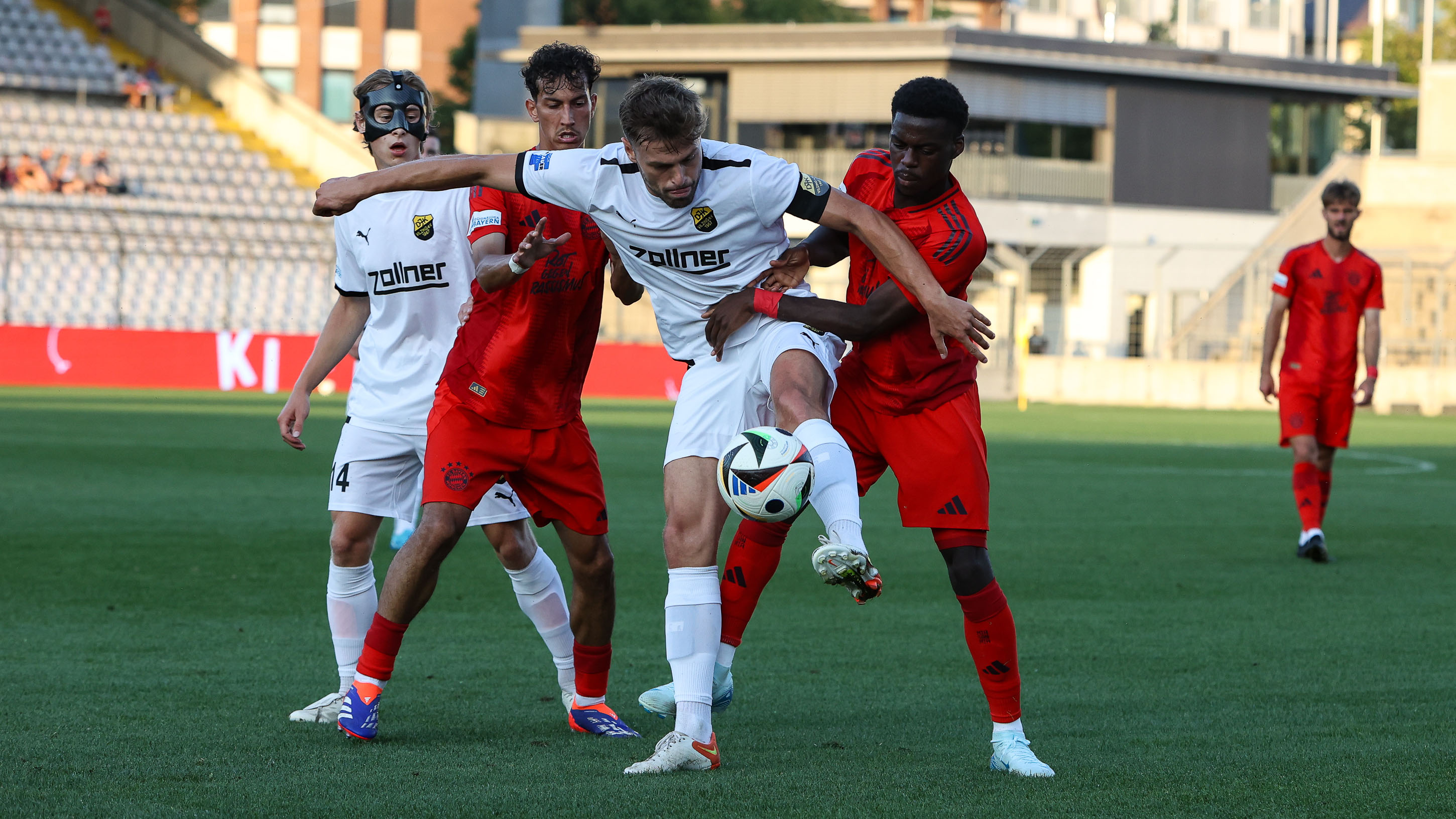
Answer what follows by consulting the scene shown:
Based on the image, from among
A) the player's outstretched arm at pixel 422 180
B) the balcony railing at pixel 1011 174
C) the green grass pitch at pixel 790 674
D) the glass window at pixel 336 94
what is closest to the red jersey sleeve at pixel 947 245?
the player's outstretched arm at pixel 422 180

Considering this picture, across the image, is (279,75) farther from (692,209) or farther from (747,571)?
(692,209)

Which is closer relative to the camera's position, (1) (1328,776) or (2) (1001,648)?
(1) (1328,776)

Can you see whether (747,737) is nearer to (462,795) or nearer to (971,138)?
(462,795)

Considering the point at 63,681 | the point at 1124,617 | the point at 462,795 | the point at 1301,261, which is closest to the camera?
the point at 462,795

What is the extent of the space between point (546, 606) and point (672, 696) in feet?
2.19

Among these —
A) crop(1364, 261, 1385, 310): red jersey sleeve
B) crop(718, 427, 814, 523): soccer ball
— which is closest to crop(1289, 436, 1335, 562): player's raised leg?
crop(1364, 261, 1385, 310): red jersey sleeve

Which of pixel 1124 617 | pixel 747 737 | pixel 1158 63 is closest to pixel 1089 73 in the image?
pixel 1158 63

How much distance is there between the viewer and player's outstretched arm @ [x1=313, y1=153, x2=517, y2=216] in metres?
4.52

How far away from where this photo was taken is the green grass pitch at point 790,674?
4047 mm

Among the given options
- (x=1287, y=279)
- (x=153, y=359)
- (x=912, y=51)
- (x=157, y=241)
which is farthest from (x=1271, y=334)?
(x=912, y=51)

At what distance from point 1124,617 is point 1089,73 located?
40343 millimetres

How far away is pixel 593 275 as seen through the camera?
5.16 metres

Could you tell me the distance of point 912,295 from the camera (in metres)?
4.52

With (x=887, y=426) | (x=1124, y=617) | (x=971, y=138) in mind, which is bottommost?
(x=1124, y=617)
